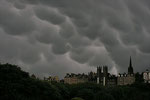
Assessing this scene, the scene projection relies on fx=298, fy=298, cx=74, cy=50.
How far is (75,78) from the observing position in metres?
188

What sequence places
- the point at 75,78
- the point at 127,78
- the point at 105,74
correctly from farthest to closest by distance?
1. the point at 75,78
2. the point at 105,74
3. the point at 127,78

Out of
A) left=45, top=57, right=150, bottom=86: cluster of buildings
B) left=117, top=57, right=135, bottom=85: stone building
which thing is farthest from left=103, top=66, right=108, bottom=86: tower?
left=117, top=57, right=135, bottom=85: stone building

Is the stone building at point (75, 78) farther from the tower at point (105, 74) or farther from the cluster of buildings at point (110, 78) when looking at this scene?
the tower at point (105, 74)

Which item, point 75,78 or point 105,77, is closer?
point 105,77

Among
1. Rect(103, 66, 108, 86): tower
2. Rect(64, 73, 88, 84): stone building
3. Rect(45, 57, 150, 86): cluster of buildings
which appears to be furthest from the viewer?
Rect(64, 73, 88, 84): stone building

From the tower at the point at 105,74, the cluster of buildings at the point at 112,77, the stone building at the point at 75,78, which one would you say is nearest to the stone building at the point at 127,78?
the cluster of buildings at the point at 112,77

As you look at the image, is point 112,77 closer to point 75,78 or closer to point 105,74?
point 105,74

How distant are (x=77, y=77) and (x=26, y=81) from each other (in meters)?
120

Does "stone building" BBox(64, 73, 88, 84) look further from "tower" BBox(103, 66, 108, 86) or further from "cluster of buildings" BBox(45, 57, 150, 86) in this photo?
"tower" BBox(103, 66, 108, 86)

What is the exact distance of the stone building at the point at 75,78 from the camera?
7143 inches

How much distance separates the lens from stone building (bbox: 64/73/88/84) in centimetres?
18144

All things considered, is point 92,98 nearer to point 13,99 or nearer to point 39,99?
point 39,99

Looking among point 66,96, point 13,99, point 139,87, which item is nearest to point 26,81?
point 13,99

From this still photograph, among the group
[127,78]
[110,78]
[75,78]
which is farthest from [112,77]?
[75,78]
